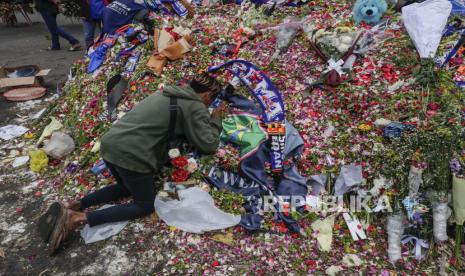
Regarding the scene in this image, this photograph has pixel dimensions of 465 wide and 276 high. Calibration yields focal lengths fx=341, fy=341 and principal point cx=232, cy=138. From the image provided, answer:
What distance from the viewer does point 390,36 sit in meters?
4.85

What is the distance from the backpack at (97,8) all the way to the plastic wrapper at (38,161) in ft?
11.6

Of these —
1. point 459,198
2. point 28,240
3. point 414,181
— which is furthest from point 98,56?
point 459,198

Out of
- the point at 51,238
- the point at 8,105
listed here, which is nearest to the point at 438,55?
the point at 51,238

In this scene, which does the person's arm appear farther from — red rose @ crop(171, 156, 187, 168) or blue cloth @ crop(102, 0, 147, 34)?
blue cloth @ crop(102, 0, 147, 34)

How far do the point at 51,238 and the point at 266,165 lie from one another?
2264 mm

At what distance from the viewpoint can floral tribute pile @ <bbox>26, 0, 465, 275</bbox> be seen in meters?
3.21

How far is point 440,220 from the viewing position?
3229mm

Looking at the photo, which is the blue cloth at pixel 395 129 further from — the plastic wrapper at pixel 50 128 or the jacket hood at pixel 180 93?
the plastic wrapper at pixel 50 128

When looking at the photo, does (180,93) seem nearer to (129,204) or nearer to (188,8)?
(129,204)

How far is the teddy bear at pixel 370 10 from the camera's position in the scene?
5.15 m

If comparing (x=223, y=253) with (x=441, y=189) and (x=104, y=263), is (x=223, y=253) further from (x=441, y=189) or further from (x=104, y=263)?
(x=441, y=189)

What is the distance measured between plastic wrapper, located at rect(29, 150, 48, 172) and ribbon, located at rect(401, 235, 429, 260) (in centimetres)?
442

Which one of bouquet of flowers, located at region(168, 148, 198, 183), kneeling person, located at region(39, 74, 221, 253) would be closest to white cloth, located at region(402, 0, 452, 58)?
kneeling person, located at region(39, 74, 221, 253)

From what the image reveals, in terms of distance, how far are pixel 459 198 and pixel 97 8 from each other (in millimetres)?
6972
